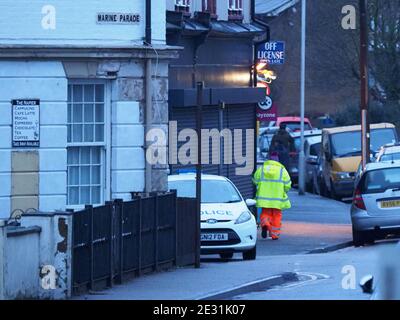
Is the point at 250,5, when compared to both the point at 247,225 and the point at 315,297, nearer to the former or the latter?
the point at 247,225

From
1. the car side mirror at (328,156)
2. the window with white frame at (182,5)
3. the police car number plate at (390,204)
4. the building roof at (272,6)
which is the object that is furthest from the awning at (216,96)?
the building roof at (272,6)

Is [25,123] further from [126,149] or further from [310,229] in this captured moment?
[310,229]

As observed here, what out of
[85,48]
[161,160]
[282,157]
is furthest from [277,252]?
[282,157]

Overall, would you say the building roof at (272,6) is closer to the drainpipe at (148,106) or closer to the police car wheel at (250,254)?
the police car wheel at (250,254)

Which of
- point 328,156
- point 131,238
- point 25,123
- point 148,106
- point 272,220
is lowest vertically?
point 272,220

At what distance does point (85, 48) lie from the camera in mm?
17312

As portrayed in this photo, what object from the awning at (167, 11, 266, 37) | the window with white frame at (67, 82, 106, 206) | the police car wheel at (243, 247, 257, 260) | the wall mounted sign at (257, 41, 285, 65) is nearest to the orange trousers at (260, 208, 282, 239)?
the police car wheel at (243, 247, 257, 260)

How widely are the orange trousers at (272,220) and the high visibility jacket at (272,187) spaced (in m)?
0.14

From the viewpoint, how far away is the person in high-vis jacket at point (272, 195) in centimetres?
2377

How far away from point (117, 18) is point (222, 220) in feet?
12.9

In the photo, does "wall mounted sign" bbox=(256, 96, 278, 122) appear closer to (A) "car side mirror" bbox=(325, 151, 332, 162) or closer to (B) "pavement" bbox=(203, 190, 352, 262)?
(B) "pavement" bbox=(203, 190, 352, 262)

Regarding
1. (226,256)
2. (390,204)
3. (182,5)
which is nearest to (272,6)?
(182,5)

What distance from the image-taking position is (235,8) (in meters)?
26.9

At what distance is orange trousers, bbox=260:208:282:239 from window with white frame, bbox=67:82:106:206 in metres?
6.59
